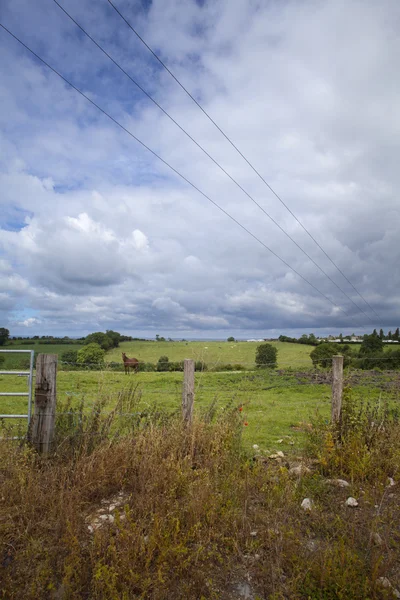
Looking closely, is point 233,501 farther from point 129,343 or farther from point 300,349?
point 129,343

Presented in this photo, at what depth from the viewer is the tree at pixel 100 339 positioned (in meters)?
35.5

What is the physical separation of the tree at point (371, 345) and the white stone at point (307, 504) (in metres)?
23.3

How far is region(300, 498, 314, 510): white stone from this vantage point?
5.28m

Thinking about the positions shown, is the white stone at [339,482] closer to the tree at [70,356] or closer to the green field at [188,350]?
the tree at [70,356]

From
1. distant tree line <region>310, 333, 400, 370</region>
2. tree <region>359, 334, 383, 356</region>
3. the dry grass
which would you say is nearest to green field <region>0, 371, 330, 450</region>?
the dry grass

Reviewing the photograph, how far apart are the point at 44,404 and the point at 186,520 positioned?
9.95 feet

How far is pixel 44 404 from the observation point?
6434 mm

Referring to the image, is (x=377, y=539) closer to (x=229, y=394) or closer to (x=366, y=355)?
(x=229, y=394)

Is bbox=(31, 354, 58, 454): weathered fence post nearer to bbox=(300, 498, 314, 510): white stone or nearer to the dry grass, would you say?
the dry grass

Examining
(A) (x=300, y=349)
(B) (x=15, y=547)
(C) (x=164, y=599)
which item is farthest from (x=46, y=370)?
(A) (x=300, y=349)

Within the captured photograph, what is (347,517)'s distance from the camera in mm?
5125

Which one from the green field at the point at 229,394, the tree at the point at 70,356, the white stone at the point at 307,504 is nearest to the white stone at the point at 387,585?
the white stone at the point at 307,504

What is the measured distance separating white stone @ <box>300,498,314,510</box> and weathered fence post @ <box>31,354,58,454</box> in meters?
3.88

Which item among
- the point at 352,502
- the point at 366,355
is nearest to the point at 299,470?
the point at 352,502
